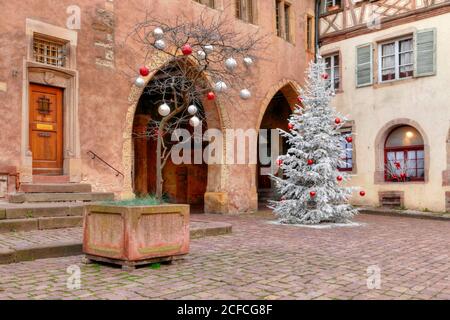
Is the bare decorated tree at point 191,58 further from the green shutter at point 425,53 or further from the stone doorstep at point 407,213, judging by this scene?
the stone doorstep at point 407,213

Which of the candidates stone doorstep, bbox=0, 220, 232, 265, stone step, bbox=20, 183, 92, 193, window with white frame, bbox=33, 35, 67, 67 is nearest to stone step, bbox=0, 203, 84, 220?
stone step, bbox=20, 183, 92, 193

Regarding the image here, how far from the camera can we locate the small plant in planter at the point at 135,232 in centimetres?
503

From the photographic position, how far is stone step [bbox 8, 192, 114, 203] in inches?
326

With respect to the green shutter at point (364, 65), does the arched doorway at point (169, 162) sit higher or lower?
lower

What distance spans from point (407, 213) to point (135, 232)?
31.7ft

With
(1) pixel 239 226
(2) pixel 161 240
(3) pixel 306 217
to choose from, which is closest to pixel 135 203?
(2) pixel 161 240

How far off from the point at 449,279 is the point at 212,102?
8.79m

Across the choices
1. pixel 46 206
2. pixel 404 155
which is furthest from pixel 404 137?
pixel 46 206

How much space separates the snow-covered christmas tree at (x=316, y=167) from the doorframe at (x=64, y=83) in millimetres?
4051

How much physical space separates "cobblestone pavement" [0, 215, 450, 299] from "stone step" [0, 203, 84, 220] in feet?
6.52

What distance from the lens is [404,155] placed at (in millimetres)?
14172

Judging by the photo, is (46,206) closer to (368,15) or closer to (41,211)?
(41,211)

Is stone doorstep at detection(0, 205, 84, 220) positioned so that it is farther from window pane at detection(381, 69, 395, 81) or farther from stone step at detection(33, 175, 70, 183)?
window pane at detection(381, 69, 395, 81)

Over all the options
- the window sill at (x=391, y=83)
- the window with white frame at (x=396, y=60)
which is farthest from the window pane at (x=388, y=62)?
the window sill at (x=391, y=83)
